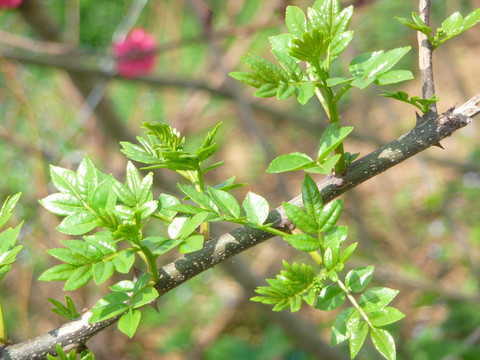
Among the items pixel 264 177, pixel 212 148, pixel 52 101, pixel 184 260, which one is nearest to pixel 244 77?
pixel 212 148

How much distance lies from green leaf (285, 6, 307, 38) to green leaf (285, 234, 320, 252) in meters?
0.19

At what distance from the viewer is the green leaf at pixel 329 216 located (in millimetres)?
495

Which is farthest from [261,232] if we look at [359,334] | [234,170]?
[234,170]

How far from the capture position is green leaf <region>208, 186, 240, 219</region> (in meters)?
0.50

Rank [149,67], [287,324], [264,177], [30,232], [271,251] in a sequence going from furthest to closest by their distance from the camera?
[264,177] < [271,251] < [149,67] < [30,232] < [287,324]

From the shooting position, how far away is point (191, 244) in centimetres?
48

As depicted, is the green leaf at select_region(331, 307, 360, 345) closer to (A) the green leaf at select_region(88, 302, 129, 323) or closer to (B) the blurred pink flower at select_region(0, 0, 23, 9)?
(A) the green leaf at select_region(88, 302, 129, 323)

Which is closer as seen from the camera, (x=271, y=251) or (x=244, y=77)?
(x=244, y=77)

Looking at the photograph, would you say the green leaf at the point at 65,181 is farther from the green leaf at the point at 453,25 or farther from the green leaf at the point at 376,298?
the green leaf at the point at 453,25

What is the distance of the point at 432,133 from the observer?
508 mm

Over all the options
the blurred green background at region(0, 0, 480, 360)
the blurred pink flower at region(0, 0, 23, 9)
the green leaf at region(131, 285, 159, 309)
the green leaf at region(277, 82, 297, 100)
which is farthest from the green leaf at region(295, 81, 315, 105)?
the blurred pink flower at region(0, 0, 23, 9)

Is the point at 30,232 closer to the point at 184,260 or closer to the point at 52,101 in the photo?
the point at 184,260

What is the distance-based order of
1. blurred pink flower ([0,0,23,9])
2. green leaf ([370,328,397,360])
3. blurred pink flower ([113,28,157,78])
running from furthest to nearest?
blurred pink flower ([113,28,157,78]), blurred pink flower ([0,0,23,9]), green leaf ([370,328,397,360])

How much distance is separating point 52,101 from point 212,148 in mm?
4867
